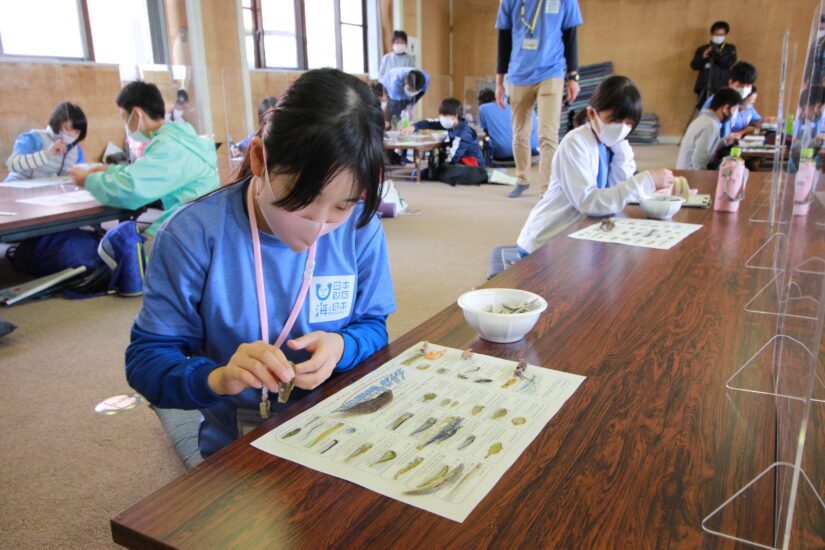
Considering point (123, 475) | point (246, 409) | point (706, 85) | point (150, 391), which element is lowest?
Result: point (123, 475)

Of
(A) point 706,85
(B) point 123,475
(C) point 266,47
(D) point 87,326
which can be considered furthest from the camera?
(A) point 706,85

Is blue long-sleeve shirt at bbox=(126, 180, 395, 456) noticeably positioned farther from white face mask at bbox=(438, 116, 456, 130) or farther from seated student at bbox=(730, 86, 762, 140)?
white face mask at bbox=(438, 116, 456, 130)

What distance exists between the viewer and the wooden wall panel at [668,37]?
8703 mm

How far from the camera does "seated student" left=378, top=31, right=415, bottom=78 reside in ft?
24.0

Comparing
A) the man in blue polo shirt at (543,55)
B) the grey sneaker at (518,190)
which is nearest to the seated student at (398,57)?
the grey sneaker at (518,190)

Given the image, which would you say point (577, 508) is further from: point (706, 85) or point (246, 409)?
point (706, 85)

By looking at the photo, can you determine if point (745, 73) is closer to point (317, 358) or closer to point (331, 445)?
point (317, 358)

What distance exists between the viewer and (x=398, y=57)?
7.49m

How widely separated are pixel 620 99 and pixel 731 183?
0.45 m

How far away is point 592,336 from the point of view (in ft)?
3.14

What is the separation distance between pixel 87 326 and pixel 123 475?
1.21 metres

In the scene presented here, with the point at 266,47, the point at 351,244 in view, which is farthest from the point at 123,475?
the point at 266,47

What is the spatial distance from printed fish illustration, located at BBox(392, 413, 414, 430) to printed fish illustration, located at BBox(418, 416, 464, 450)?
0.05 meters

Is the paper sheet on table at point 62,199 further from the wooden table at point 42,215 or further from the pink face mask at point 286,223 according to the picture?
the pink face mask at point 286,223
